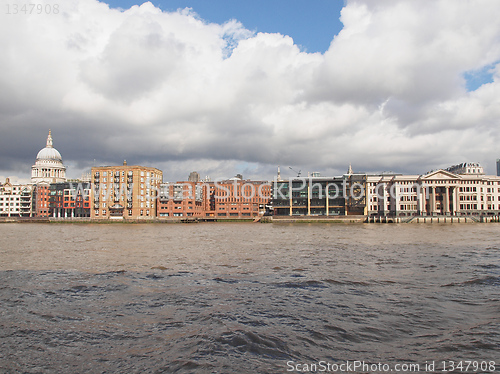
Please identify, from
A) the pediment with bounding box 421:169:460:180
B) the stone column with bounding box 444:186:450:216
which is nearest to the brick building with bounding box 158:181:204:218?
the pediment with bounding box 421:169:460:180

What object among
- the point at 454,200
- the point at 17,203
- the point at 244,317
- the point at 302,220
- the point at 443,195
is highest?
the point at 443,195

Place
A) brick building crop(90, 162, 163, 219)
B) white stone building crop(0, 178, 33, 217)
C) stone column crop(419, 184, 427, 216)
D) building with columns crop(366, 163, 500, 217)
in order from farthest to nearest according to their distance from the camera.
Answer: white stone building crop(0, 178, 33, 217)
brick building crop(90, 162, 163, 219)
stone column crop(419, 184, 427, 216)
building with columns crop(366, 163, 500, 217)

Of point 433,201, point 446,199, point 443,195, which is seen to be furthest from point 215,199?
point 446,199

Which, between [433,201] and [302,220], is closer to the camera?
[302,220]

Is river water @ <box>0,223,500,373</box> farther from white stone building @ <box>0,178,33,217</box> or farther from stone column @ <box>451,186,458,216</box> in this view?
white stone building @ <box>0,178,33,217</box>

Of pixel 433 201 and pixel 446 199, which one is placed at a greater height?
pixel 446 199

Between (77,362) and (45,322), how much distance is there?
4158 millimetres

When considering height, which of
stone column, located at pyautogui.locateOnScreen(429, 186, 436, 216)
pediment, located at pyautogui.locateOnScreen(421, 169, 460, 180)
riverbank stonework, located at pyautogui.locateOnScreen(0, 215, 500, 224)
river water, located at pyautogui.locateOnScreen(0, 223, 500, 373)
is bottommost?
riverbank stonework, located at pyautogui.locateOnScreen(0, 215, 500, 224)

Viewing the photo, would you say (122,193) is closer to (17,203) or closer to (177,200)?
(177,200)

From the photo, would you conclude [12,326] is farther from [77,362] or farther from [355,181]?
[355,181]

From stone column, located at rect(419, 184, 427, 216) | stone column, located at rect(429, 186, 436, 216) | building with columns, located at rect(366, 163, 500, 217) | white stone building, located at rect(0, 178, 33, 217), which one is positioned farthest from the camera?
white stone building, located at rect(0, 178, 33, 217)

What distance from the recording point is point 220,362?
959cm

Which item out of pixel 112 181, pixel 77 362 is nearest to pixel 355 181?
pixel 112 181

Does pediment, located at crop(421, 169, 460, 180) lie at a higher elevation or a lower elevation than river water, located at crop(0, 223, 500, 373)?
higher
